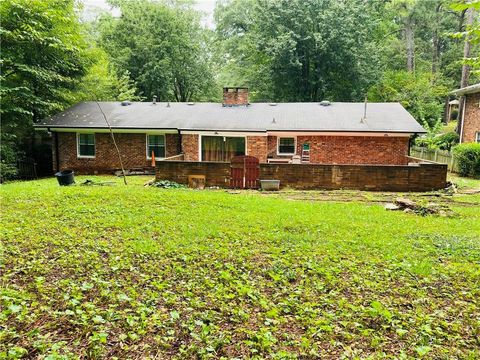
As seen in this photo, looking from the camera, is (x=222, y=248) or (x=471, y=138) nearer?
(x=222, y=248)

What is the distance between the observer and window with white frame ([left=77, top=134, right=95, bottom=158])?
17469mm

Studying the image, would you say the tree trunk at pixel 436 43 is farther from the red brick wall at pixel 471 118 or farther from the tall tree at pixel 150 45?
the tall tree at pixel 150 45

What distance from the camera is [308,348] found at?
3232 millimetres

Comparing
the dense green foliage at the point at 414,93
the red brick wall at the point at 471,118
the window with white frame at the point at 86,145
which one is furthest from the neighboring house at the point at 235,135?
the dense green foliage at the point at 414,93

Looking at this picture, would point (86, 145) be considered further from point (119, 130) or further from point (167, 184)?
point (167, 184)

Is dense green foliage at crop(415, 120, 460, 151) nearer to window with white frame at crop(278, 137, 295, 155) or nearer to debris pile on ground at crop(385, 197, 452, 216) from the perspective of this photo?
window with white frame at crop(278, 137, 295, 155)

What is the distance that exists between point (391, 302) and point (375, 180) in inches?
357

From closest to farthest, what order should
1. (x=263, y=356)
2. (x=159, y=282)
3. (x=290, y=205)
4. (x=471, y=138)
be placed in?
1. (x=263, y=356)
2. (x=159, y=282)
3. (x=290, y=205)
4. (x=471, y=138)

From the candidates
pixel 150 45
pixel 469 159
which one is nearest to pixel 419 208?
pixel 469 159

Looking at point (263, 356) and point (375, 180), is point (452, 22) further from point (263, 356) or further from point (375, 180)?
point (263, 356)

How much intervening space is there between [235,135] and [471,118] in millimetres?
15598

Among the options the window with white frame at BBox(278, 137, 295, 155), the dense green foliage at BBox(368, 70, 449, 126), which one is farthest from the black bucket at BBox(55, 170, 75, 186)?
the dense green foliage at BBox(368, 70, 449, 126)

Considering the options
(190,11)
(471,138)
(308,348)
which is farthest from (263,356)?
(190,11)

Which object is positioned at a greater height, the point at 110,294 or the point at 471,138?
the point at 471,138
